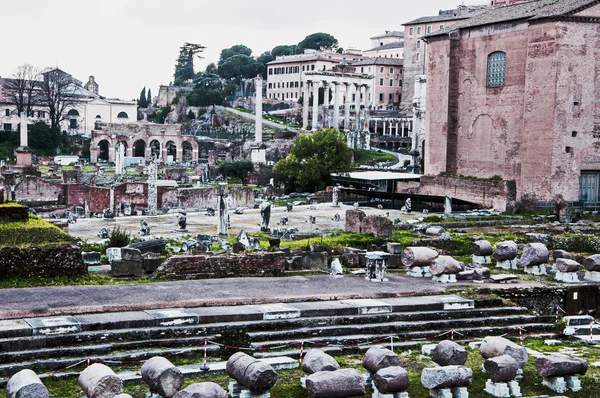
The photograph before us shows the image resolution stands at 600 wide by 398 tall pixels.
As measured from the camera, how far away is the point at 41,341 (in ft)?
46.9

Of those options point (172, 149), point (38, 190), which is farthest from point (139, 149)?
point (38, 190)

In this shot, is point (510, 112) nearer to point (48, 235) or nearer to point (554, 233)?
point (554, 233)

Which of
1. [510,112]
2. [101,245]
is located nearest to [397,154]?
[510,112]

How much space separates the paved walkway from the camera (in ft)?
53.8

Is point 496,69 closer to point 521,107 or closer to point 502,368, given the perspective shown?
point 521,107

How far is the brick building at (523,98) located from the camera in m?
39.1

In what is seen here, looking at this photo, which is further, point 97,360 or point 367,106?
point 367,106

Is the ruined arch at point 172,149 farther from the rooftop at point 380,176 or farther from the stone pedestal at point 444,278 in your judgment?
the stone pedestal at point 444,278

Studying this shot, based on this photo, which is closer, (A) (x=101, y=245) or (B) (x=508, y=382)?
(B) (x=508, y=382)

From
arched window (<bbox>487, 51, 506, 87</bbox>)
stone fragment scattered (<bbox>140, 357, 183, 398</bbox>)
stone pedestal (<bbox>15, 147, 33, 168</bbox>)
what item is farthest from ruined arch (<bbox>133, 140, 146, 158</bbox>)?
stone fragment scattered (<bbox>140, 357, 183, 398</bbox>)

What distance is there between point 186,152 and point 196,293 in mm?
68652

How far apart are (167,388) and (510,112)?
3250 centimetres

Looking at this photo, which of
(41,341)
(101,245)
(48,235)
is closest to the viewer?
(41,341)

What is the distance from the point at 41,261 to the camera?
744 inches
